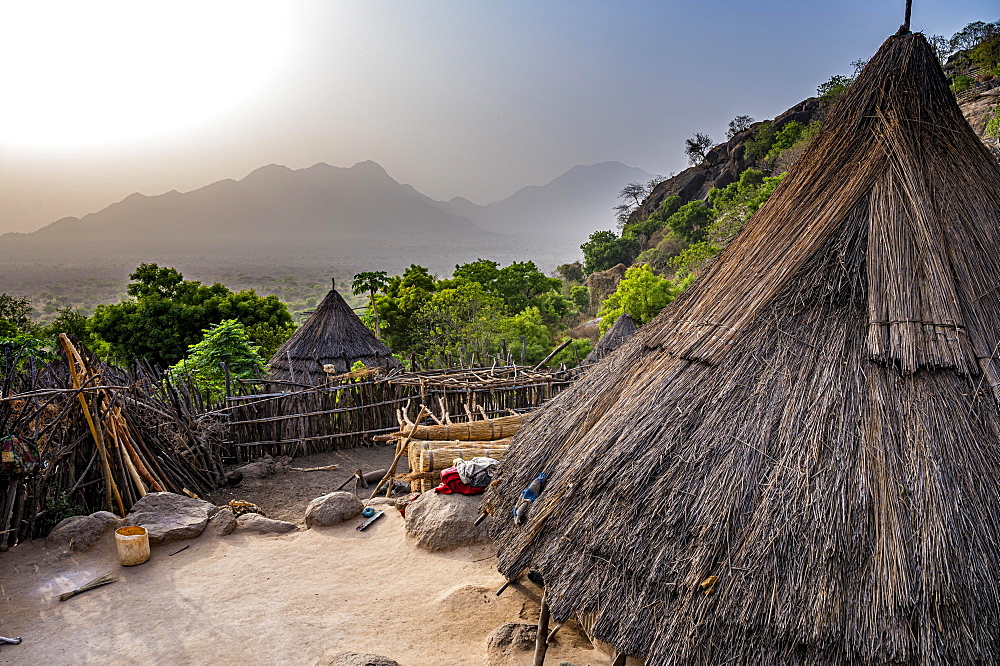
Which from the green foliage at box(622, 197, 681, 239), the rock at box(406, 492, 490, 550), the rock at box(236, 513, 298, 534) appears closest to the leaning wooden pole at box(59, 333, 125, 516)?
the rock at box(236, 513, 298, 534)

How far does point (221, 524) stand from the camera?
24.1 ft

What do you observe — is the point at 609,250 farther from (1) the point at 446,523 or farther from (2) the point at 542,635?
(2) the point at 542,635

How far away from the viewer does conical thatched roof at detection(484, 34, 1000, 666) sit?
304cm

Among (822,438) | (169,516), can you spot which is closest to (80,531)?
(169,516)

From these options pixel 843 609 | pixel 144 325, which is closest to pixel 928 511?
pixel 843 609

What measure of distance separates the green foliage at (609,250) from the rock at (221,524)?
150ft

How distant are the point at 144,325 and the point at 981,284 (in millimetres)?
26253

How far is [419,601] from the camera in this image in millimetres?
5828

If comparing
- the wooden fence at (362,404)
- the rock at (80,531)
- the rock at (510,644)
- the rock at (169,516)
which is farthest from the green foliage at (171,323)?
the rock at (510,644)

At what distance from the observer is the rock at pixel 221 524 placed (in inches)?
288

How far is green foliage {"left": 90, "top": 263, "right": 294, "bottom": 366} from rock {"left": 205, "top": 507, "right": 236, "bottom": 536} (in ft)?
51.8

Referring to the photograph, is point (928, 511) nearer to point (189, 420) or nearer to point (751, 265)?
point (751, 265)

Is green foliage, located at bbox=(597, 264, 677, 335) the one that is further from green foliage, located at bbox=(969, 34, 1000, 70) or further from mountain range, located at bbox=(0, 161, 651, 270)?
mountain range, located at bbox=(0, 161, 651, 270)

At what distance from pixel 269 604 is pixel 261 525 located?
206 centimetres
